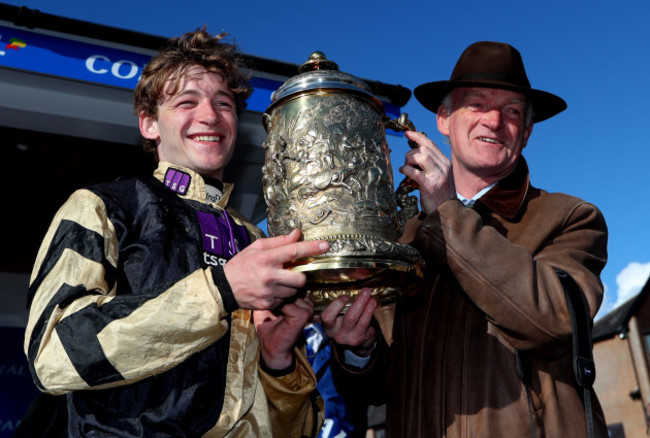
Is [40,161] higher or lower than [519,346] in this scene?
higher

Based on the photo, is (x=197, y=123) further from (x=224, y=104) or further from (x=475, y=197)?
(x=475, y=197)

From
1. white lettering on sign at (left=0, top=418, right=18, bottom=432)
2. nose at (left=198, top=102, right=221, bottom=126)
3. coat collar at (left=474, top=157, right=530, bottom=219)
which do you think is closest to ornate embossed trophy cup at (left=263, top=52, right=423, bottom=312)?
nose at (left=198, top=102, right=221, bottom=126)

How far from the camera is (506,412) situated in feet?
6.89

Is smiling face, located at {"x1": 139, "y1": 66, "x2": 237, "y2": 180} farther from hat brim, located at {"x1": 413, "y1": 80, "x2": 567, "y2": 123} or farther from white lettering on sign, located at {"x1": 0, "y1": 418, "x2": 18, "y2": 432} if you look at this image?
white lettering on sign, located at {"x1": 0, "y1": 418, "x2": 18, "y2": 432}

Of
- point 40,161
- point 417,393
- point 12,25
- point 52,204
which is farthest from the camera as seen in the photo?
point 52,204

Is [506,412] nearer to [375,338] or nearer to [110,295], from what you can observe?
[375,338]

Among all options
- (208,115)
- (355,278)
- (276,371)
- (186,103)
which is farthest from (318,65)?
(276,371)

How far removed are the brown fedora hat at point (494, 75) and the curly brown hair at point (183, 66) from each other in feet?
2.95

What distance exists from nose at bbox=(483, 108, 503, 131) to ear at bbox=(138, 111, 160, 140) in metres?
1.44

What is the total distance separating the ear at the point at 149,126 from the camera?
2.70 metres

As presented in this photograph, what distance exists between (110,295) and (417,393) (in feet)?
3.89

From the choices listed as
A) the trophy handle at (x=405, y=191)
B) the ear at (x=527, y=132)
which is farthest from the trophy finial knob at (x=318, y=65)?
the ear at (x=527, y=132)

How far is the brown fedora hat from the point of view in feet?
8.79

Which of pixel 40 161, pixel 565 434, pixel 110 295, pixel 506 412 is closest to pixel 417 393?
pixel 506 412
